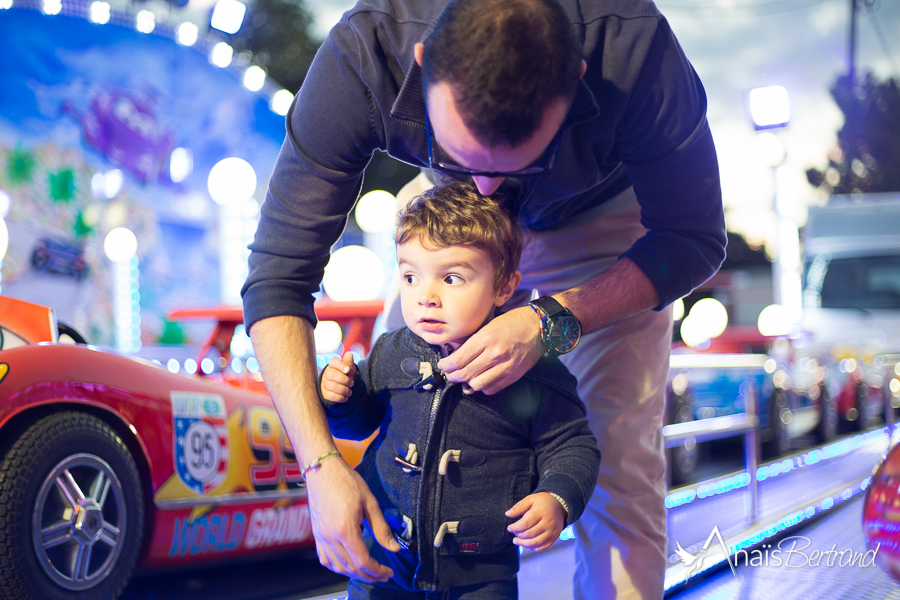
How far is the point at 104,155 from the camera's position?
10.4 m

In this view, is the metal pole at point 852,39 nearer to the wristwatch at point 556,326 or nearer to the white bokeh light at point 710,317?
the white bokeh light at point 710,317

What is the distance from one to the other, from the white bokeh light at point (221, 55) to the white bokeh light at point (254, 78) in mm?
348

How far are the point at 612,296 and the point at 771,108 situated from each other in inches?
475

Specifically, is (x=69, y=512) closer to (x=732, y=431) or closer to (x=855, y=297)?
(x=732, y=431)

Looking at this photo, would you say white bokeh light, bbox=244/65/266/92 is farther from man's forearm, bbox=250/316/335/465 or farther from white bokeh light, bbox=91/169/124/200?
man's forearm, bbox=250/316/335/465

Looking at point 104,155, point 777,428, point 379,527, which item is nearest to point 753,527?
point 379,527

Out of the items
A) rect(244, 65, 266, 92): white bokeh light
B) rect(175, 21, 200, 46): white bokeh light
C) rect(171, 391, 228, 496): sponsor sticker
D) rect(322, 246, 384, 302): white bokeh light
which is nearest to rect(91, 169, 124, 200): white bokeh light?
rect(175, 21, 200, 46): white bokeh light

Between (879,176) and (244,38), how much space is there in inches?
835

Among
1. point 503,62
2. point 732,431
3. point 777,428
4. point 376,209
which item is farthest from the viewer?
A: point 376,209

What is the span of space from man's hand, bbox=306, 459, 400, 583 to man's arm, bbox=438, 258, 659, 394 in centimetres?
28

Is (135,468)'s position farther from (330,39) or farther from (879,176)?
(879,176)

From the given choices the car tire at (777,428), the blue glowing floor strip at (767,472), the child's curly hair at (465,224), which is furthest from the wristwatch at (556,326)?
the car tire at (777,428)

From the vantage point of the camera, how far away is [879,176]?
25.0 metres

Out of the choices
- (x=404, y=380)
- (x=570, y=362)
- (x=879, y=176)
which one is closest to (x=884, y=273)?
(x=570, y=362)
